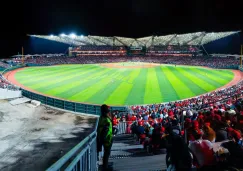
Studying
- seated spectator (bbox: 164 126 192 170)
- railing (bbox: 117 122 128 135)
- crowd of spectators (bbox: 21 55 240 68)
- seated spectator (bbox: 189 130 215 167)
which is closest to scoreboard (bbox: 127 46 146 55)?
crowd of spectators (bbox: 21 55 240 68)

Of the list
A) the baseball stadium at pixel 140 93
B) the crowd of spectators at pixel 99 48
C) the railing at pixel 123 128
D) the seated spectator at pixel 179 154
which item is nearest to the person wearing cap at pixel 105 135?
the baseball stadium at pixel 140 93

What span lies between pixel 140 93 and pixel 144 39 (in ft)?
234

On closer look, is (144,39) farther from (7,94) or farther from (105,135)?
(105,135)

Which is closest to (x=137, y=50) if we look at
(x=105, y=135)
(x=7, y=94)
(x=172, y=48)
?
(x=172, y=48)

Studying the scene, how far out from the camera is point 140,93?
88.7 ft

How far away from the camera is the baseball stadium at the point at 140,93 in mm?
6203

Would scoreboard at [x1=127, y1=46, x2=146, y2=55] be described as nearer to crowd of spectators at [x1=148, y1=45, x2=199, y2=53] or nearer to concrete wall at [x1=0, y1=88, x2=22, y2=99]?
crowd of spectators at [x1=148, y1=45, x2=199, y2=53]

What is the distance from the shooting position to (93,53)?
3590 inches

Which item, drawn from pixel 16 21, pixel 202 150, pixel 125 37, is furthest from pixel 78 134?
pixel 125 37

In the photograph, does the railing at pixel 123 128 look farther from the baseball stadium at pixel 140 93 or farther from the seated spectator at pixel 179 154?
the seated spectator at pixel 179 154

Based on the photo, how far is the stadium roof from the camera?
3094 inches

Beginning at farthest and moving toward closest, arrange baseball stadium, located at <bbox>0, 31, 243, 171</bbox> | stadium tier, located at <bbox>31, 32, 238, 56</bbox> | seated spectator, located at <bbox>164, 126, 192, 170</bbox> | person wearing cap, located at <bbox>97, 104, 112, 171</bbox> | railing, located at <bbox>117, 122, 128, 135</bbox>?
stadium tier, located at <bbox>31, 32, 238, 56</bbox>, railing, located at <bbox>117, 122, 128, 135</bbox>, baseball stadium, located at <bbox>0, 31, 243, 171</bbox>, person wearing cap, located at <bbox>97, 104, 112, 171</bbox>, seated spectator, located at <bbox>164, 126, 192, 170</bbox>

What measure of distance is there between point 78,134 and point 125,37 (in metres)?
88.2

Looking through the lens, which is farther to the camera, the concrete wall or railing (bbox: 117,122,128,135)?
the concrete wall
